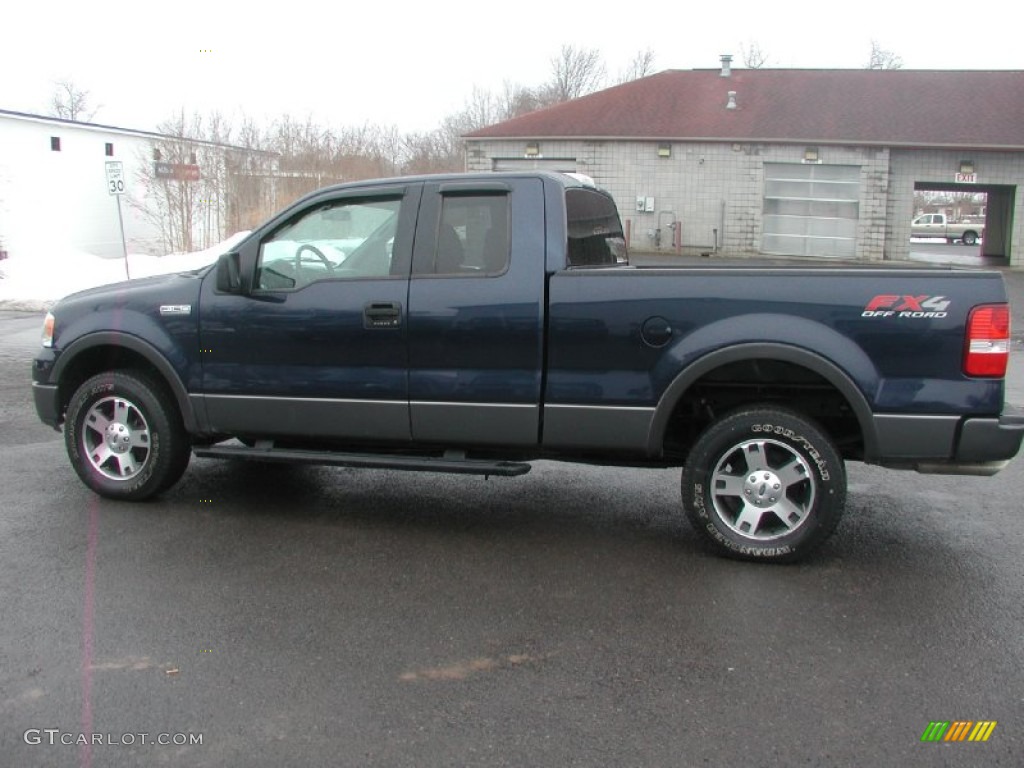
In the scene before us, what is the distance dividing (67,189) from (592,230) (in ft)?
109

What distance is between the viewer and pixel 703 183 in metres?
30.4

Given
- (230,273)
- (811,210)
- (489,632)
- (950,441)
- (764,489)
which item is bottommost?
(489,632)

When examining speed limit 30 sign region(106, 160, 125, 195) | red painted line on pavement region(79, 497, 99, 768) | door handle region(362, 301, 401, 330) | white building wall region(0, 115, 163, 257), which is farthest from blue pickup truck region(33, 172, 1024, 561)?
white building wall region(0, 115, 163, 257)

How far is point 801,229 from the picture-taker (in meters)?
29.7

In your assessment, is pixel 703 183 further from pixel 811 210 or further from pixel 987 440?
pixel 987 440

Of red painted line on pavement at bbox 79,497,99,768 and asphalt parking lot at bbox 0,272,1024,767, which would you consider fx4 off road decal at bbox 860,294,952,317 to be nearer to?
asphalt parking lot at bbox 0,272,1024,767

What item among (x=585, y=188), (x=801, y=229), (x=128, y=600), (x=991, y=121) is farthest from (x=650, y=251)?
(x=128, y=600)

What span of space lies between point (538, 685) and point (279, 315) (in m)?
2.76

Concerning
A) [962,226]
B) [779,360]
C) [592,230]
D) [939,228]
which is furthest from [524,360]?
[939,228]

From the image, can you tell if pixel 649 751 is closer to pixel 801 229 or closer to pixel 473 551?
pixel 473 551

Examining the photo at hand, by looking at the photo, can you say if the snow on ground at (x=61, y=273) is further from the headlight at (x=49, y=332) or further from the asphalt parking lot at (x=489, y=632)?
the asphalt parking lot at (x=489, y=632)

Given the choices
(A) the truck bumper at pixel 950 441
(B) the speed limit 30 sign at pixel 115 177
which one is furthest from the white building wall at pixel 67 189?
(A) the truck bumper at pixel 950 441

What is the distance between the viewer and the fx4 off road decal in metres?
4.53

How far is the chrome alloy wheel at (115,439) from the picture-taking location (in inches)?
232
